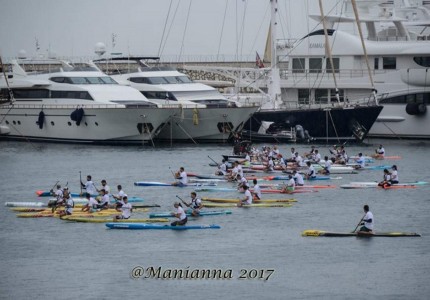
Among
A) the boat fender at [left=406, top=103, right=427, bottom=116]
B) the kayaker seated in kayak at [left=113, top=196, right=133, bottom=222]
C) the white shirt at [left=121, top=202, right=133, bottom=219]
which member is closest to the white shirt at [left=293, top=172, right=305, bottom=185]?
the kayaker seated in kayak at [left=113, top=196, right=133, bottom=222]

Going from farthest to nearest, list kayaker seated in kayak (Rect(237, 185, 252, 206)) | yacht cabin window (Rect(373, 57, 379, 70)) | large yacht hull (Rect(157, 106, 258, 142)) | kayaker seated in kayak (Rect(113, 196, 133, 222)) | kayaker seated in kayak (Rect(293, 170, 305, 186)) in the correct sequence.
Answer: yacht cabin window (Rect(373, 57, 379, 70))
large yacht hull (Rect(157, 106, 258, 142))
kayaker seated in kayak (Rect(293, 170, 305, 186))
kayaker seated in kayak (Rect(237, 185, 252, 206))
kayaker seated in kayak (Rect(113, 196, 133, 222))

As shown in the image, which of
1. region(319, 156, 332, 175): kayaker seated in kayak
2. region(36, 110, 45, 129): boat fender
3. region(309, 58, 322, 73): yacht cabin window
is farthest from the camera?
region(309, 58, 322, 73): yacht cabin window

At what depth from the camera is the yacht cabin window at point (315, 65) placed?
312 feet

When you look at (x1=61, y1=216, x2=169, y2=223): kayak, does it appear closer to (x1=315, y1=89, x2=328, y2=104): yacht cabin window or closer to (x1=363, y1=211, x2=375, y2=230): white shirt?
(x1=363, y1=211, x2=375, y2=230): white shirt

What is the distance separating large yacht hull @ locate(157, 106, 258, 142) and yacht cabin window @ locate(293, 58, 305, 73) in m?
11.4

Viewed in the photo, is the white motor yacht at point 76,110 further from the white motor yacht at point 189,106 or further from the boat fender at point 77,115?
the white motor yacht at point 189,106

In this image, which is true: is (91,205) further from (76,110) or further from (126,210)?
(76,110)

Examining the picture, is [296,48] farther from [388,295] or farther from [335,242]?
[388,295]

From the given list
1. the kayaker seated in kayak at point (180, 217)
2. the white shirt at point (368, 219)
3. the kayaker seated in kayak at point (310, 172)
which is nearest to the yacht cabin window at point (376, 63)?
the kayaker seated in kayak at point (310, 172)

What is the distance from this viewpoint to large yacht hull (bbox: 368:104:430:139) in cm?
8862

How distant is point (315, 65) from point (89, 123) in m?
19.8

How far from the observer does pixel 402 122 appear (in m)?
89.2

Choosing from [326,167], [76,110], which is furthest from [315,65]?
[326,167]

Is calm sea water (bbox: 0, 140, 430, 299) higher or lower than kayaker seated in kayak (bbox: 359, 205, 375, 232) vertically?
lower
